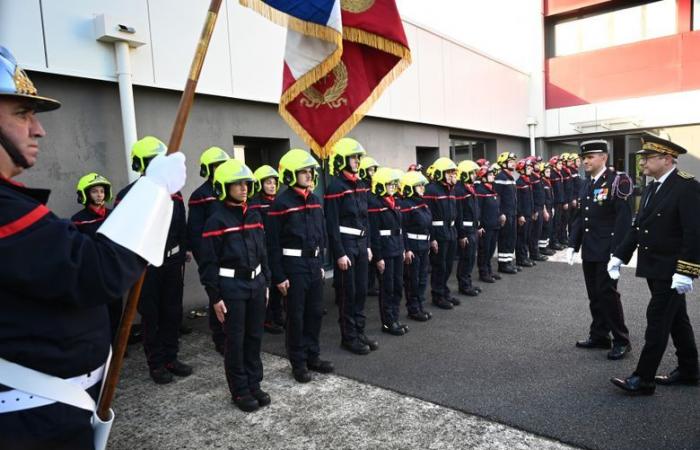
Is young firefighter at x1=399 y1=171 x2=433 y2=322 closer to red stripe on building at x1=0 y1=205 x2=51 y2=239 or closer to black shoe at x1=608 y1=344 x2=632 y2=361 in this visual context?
black shoe at x1=608 y1=344 x2=632 y2=361

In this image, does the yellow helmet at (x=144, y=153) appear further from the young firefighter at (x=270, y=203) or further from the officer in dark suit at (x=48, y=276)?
the officer in dark suit at (x=48, y=276)

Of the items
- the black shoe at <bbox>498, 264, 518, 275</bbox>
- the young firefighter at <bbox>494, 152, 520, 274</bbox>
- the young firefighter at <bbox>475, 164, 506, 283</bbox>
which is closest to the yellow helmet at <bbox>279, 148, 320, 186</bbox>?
the young firefighter at <bbox>475, 164, 506, 283</bbox>

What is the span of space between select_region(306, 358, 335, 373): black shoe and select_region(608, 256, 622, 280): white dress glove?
113 inches

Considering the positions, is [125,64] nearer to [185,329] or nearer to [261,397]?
[185,329]

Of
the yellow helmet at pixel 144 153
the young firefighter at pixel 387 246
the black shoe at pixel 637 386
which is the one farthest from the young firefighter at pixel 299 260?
the black shoe at pixel 637 386

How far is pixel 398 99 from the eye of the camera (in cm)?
1034

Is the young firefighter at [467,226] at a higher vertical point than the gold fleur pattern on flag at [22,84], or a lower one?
lower

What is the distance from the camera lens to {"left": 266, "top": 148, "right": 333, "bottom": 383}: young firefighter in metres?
4.43

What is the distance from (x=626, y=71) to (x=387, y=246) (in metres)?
14.0

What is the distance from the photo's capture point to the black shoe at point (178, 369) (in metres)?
4.56

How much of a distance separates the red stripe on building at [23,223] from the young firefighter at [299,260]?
305 cm

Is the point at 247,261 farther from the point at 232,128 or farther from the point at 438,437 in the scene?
the point at 232,128

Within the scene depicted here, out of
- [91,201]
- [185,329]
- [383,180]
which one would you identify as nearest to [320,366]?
[185,329]

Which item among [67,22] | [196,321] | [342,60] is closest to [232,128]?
[67,22]
